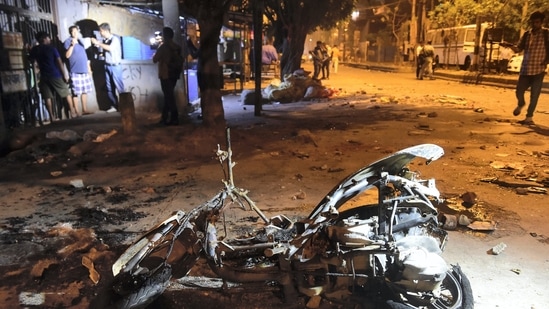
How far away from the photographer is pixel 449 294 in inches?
130

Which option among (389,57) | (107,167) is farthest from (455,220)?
(389,57)

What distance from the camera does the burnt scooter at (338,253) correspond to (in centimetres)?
268

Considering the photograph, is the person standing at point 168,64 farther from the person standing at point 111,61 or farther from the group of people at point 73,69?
the person standing at point 111,61

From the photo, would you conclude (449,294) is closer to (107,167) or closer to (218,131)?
(107,167)

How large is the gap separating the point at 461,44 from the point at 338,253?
27449 millimetres

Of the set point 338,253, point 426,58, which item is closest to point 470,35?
Result: point 426,58

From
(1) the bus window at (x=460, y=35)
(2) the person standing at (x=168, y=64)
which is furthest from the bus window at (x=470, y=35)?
(2) the person standing at (x=168, y=64)

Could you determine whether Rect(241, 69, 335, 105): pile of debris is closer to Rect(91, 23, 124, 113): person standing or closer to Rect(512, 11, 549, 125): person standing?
Rect(91, 23, 124, 113): person standing

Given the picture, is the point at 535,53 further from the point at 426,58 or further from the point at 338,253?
the point at 426,58

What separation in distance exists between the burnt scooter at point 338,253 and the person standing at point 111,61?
9.61 metres

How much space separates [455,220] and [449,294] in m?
1.49

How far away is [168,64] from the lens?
9461 millimetres

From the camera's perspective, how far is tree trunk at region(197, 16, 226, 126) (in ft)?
A: 29.4

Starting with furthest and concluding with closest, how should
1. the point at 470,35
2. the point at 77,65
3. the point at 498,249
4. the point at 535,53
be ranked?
1. the point at 470,35
2. the point at 77,65
3. the point at 535,53
4. the point at 498,249
